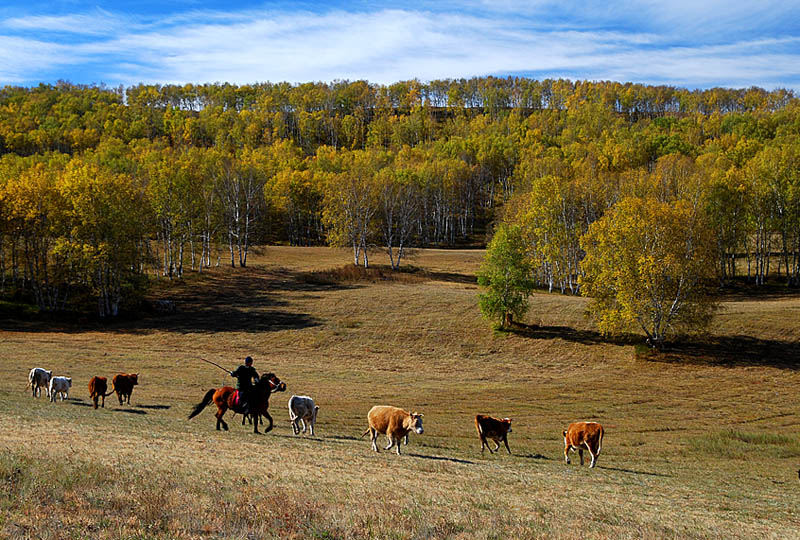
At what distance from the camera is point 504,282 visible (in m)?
58.5

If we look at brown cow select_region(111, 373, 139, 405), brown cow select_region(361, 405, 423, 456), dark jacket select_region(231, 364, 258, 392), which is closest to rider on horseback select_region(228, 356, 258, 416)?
dark jacket select_region(231, 364, 258, 392)

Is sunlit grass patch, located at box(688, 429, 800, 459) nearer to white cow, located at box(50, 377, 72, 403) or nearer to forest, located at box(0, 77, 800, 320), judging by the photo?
forest, located at box(0, 77, 800, 320)

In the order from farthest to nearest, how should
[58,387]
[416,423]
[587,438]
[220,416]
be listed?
[58,387] → [587,438] → [220,416] → [416,423]

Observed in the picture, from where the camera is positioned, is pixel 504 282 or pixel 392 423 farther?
pixel 504 282

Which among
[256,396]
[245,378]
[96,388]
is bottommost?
[96,388]

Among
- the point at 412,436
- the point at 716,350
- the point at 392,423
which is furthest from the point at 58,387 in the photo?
the point at 716,350

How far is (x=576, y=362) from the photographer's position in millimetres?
50438

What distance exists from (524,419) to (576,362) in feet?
69.2

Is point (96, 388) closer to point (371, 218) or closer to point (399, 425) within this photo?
point (399, 425)

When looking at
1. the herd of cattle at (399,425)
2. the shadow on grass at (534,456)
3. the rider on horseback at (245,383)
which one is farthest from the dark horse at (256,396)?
the shadow on grass at (534,456)

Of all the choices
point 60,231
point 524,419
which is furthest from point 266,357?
point 60,231

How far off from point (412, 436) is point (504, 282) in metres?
35.3

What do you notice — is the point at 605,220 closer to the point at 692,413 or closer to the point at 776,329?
the point at 776,329

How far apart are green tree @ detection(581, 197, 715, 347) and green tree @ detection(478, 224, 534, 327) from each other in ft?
20.5
